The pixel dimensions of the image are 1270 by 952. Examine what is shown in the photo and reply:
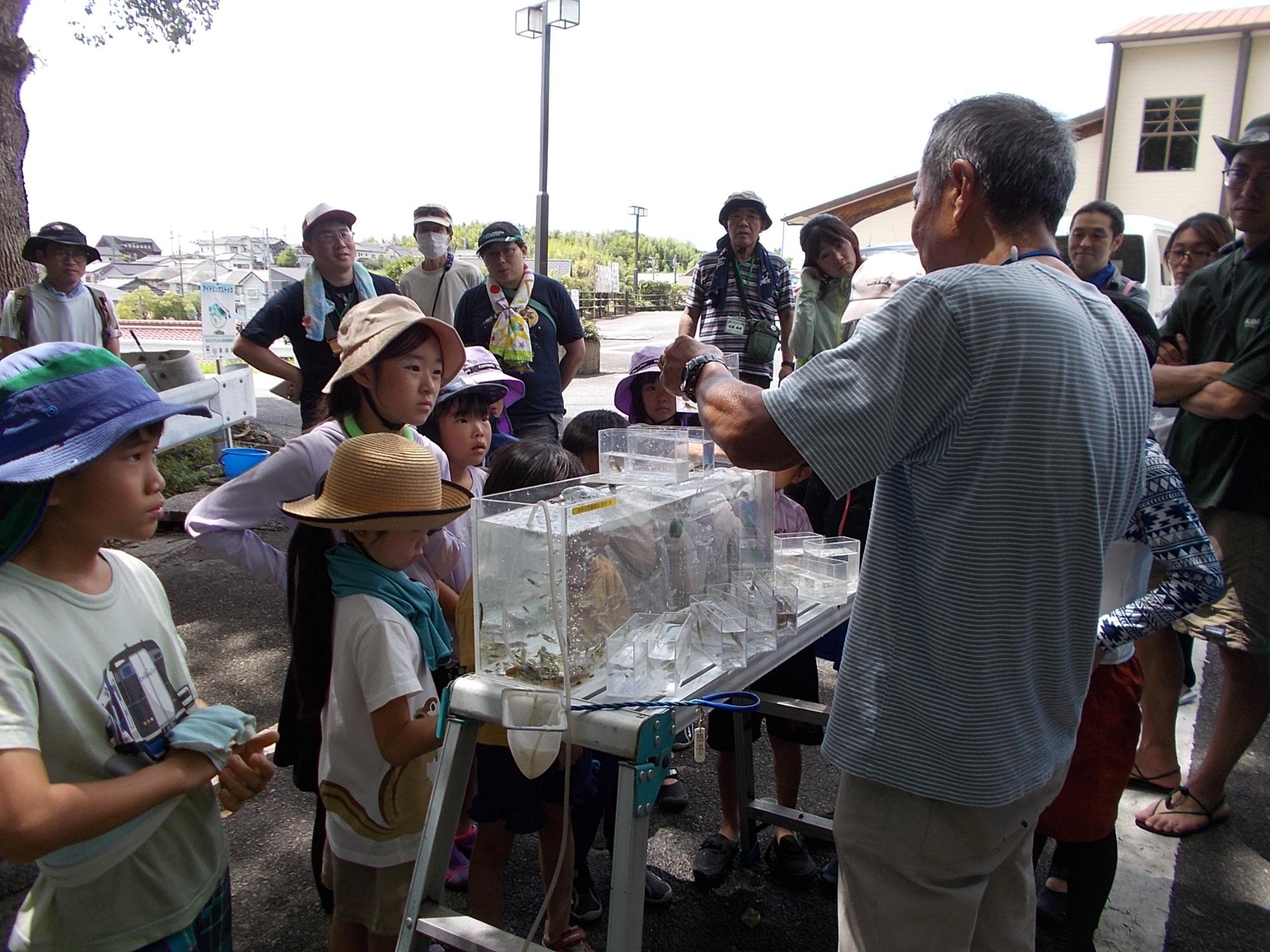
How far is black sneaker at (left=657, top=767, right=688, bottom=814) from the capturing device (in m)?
2.91

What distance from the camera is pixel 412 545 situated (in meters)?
1.83

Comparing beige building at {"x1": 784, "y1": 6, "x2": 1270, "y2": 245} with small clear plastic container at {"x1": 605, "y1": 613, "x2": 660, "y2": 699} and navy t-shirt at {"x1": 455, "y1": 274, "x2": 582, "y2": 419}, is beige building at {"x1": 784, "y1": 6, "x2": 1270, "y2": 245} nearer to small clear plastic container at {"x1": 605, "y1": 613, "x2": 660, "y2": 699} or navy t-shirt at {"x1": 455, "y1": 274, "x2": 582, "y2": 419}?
navy t-shirt at {"x1": 455, "y1": 274, "x2": 582, "y2": 419}

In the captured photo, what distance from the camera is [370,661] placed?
66.3 inches

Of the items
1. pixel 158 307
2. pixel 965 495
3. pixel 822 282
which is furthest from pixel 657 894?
pixel 158 307

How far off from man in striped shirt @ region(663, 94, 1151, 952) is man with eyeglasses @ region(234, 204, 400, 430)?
8.86 feet

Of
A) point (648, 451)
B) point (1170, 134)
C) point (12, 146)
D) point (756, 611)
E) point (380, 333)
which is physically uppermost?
point (1170, 134)

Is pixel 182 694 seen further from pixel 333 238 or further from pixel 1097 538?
pixel 333 238

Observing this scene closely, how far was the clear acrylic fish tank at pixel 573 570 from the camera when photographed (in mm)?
1455

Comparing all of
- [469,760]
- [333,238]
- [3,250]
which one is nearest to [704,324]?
[333,238]

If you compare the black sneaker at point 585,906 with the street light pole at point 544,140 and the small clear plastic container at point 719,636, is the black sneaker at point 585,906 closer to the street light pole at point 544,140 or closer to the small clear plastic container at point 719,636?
the small clear plastic container at point 719,636

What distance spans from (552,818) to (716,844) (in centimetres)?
70

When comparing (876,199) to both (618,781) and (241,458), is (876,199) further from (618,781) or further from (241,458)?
(618,781)

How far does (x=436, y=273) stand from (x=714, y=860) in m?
3.72

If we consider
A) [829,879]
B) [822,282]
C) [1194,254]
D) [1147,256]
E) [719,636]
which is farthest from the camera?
[1147,256]
